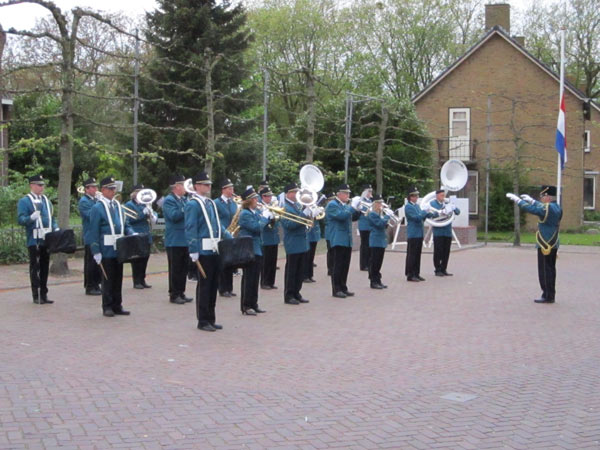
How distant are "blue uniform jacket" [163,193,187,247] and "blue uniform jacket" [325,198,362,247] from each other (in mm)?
2544

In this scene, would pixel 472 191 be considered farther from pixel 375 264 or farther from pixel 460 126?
pixel 375 264

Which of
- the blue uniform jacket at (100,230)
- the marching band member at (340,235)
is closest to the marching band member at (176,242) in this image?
the blue uniform jacket at (100,230)

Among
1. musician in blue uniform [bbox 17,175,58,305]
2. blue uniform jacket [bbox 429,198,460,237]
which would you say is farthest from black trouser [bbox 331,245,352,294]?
musician in blue uniform [bbox 17,175,58,305]

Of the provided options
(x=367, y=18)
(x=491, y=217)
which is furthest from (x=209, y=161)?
(x=367, y=18)

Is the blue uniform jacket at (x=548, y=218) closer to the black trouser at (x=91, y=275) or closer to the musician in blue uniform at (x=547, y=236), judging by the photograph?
the musician in blue uniform at (x=547, y=236)

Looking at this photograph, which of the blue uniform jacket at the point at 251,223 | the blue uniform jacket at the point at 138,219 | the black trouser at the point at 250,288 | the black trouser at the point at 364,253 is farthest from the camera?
the black trouser at the point at 364,253

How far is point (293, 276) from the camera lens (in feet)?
40.7

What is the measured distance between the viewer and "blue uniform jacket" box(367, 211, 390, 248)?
14562mm

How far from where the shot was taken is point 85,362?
7.80 metres

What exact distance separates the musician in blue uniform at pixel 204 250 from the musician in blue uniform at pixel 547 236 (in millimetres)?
5660

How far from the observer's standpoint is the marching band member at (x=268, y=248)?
44.7 ft

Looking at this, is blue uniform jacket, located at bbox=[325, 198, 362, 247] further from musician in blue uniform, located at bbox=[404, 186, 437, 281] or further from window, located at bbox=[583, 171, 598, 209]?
window, located at bbox=[583, 171, 598, 209]

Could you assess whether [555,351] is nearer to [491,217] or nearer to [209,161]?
[209,161]

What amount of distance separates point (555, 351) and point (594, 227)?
101ft
